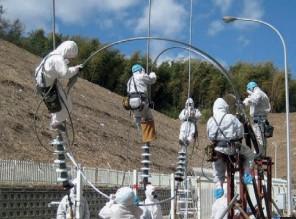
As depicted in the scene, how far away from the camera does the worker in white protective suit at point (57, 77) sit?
10.2 meters

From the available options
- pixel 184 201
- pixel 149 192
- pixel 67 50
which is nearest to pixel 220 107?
pixel 67 50

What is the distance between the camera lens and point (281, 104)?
86125 millimetres

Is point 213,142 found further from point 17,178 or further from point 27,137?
point 27,137

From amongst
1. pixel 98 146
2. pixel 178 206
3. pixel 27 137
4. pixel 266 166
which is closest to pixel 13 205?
pixel 178 206

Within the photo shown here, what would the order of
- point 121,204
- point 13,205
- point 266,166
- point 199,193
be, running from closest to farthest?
point 121,204, point 266,166, point 13,205, point 199,193

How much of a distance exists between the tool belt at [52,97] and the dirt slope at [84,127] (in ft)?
55.5

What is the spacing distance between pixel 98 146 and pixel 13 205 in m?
23.5

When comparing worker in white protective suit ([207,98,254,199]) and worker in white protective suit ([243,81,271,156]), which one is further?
worker in white protective suit ([243,81,271,156])

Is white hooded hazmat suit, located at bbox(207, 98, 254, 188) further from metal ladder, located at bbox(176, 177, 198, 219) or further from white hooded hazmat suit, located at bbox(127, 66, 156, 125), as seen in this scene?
metal ladder, located at bbox(176, 177, 198, 219)

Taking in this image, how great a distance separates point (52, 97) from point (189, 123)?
6567mm

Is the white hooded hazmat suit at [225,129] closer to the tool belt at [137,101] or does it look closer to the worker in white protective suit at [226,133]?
the worker in white protective suit at [226,133]

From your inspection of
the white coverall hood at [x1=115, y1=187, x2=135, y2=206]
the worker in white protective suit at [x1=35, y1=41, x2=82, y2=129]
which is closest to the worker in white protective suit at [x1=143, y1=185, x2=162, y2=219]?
the worker in white protective suit at [x1=35, y1=41, x2=82, y2=129]

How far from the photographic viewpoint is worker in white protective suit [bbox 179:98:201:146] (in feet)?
52.9

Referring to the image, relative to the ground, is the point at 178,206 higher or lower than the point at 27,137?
lower
